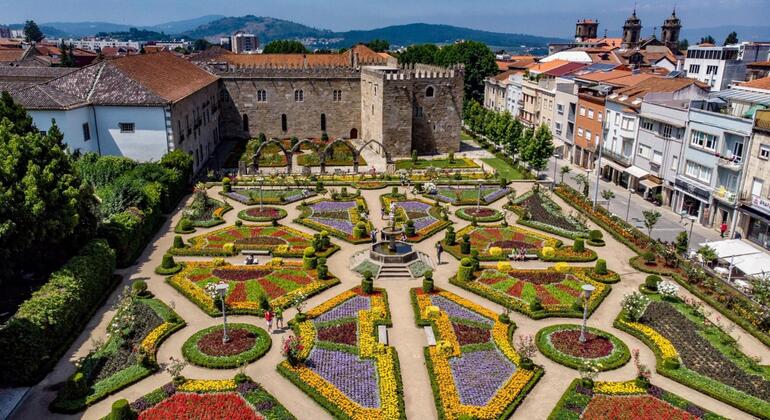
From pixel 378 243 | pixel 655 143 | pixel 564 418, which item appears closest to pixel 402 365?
pixel 564 418

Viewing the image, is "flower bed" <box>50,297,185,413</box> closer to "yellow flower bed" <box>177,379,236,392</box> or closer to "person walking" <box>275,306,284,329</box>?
"yellow flower bed" <box>177,379,236,392</box>

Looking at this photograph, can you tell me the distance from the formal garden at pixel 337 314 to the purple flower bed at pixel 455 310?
116mm

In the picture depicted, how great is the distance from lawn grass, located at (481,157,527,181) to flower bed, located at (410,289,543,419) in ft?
107

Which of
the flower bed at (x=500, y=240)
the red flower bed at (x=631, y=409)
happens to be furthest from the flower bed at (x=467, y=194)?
the red flower bed at (x=631, y=409)

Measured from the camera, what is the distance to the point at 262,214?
46812mm

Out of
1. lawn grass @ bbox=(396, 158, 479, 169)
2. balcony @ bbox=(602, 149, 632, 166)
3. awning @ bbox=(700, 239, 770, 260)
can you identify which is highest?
balcony @ bbox=(602, 149, 632, 166)

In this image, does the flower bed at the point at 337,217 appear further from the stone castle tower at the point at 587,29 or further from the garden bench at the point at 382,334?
the stone castle tower at the point at 587,29

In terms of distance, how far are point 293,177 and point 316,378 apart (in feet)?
119

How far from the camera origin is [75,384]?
74.1 feet

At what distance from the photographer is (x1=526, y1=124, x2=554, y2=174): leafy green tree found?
196 ft

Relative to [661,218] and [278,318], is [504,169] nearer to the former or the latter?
[661,218]

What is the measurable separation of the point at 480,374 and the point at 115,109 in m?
40.5

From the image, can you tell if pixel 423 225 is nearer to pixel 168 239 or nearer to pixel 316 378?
pixel 168 239

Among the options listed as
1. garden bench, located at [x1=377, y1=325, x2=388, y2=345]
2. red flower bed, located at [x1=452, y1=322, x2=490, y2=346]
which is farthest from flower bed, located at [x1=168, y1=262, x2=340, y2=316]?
red flower bed, located at [x1=452, y1=322, x2=490, y2=346]
